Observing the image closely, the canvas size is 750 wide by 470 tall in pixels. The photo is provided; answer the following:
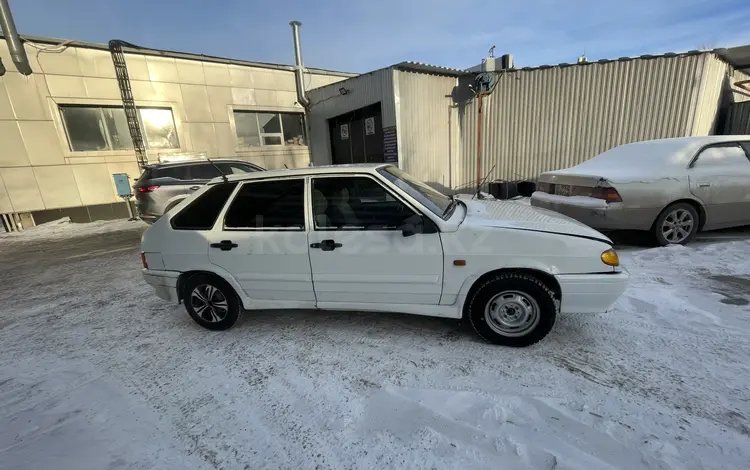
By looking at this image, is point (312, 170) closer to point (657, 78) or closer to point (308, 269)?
point (308, 269)

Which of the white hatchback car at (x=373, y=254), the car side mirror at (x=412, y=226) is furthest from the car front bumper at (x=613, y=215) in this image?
the car side mirror at (x=412, y=226)

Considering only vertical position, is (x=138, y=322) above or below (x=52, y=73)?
below

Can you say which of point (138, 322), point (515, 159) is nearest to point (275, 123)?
point (515, 159)

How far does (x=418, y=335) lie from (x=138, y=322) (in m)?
3.10

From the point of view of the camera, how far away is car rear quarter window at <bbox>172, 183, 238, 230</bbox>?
3105 mm

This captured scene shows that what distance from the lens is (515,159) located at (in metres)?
10.1

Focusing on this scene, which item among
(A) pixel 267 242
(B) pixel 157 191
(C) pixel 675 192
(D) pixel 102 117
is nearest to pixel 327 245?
(A) pixel 267 242

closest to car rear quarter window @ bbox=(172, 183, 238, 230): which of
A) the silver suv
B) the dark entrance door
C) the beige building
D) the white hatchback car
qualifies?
the white hatchback car

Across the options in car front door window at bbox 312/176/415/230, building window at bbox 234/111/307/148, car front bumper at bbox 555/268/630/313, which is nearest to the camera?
car front bumper at bbox 555/268/630/313

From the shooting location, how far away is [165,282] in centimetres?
328

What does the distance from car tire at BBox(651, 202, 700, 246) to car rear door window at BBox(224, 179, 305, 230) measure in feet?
16.5

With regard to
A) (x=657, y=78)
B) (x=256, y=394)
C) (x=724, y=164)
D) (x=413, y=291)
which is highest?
(x=657, y=78)

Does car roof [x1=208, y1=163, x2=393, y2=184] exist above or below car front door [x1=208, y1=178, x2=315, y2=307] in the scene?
above

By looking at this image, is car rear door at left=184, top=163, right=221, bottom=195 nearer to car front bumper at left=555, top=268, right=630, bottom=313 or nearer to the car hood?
the car hood
